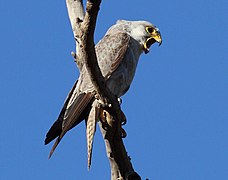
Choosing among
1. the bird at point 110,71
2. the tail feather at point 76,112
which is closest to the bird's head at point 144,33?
the bird at point 110,71

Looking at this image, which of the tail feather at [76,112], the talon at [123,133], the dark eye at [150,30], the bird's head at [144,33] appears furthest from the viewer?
the dark eye at [150,30]

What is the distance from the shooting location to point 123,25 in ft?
26.6

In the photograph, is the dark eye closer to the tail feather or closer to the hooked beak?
the hooked beak

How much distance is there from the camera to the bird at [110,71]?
6.50 metres

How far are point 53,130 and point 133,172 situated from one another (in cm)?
101

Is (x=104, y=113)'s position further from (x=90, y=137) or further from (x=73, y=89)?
(x=73, y=89)

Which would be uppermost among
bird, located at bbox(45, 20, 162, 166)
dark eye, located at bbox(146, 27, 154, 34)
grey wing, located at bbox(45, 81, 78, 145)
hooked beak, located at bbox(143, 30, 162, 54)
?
dark eye, located at bbox(146, 27, 154, 34)

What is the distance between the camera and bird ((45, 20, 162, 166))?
6.50m

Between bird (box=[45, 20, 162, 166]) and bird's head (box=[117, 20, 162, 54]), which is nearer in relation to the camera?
bird (box=[45, 20, 162, 166])

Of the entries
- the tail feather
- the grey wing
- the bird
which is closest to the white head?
the bird

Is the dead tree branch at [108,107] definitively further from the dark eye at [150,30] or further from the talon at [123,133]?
the dark eye at [150,30]

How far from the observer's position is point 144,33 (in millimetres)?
7910

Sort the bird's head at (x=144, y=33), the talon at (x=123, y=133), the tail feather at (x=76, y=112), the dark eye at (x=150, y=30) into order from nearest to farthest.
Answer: the talon at (x=123, y=133)
the tail feather at (x=76, y=112)
the bird's head at (x=144, y=33)
the dark eye at (x=150, y=30)

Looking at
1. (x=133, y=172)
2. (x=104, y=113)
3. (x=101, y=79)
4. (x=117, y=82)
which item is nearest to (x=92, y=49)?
(x=101, y=79)
